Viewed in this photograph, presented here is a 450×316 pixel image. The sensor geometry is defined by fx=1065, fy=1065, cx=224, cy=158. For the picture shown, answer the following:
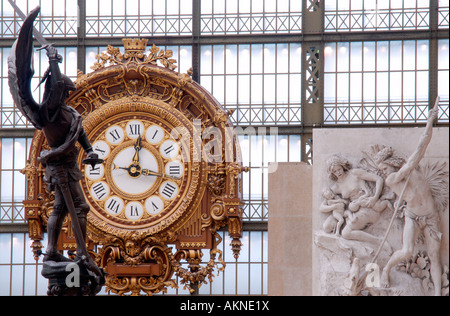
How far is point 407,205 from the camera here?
1695 centimetres

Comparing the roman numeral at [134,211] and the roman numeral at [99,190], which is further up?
the roman numeral at [99,190]

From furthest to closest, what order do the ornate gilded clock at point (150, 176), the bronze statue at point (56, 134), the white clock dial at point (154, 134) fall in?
the white clock dial at point (154, 134), the ornate gilded clock at point (150, 176), the bronze statue at point (56, 134)

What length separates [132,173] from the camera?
24.1 meters

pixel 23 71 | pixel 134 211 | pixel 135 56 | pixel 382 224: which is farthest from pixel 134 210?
pixel 23 71

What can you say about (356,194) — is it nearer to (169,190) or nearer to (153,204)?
(169,190)

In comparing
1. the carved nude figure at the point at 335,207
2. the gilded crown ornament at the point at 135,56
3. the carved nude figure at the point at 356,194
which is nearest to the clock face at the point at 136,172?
the gilded crown ornament at the point at 135,56

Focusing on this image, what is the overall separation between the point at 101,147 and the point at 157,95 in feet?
5.71

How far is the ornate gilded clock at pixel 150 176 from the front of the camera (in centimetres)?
2356

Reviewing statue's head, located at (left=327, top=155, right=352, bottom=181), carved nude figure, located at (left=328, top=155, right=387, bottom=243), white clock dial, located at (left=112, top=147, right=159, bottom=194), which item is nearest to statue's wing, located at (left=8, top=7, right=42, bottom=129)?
statue's head, located at (left=327, top=155, right=352, bottom=181)

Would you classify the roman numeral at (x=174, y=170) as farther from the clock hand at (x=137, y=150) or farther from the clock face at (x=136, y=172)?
the clock hand at (x=137, y=150)

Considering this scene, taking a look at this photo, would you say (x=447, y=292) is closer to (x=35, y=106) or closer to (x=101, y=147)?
(x=35, y=106)

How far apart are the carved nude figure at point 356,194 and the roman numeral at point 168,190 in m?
Result: 6.94

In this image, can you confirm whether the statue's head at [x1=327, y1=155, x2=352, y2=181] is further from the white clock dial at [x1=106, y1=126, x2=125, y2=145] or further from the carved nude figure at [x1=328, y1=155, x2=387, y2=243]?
the white clock dial at [x1=106, y1=126, x2=125, y2=145]
